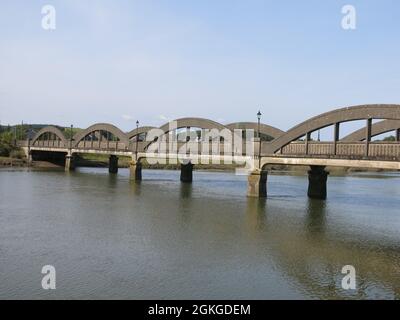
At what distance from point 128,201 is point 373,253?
22731mm

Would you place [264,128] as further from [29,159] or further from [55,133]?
[29,159]

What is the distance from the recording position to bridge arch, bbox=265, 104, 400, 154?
32.0 metres

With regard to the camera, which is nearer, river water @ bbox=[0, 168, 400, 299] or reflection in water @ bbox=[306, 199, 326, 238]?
river water @ bbox=[0, 168, 400, 299]

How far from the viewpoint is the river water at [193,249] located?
15508 millimetres

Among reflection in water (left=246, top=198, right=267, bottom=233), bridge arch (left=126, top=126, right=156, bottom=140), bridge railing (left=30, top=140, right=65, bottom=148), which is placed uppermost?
bridge arch (left=126, top=126, right=156, bottom=140)

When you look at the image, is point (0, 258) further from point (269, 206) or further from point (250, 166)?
point (250, 166)

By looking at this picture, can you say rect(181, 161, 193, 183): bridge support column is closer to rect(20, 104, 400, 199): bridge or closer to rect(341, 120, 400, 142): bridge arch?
rect(20, 104, 400, 199): bridge

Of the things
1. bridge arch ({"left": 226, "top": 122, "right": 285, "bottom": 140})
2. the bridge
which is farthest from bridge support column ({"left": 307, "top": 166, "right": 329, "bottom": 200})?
bridge arch ({"left": 226, "top": 122, "right": 285, "bottom": 140})

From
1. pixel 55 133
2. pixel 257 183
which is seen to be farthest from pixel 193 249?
pixel 55 133

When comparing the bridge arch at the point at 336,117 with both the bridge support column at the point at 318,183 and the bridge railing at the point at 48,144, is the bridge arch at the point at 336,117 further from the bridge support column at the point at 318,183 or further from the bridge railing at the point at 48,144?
the bridge railing at the point at 48,144

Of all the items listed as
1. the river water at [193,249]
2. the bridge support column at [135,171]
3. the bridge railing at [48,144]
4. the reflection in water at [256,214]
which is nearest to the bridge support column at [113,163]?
the bridge railing at [48,144]

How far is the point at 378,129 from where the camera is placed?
3831 cm
